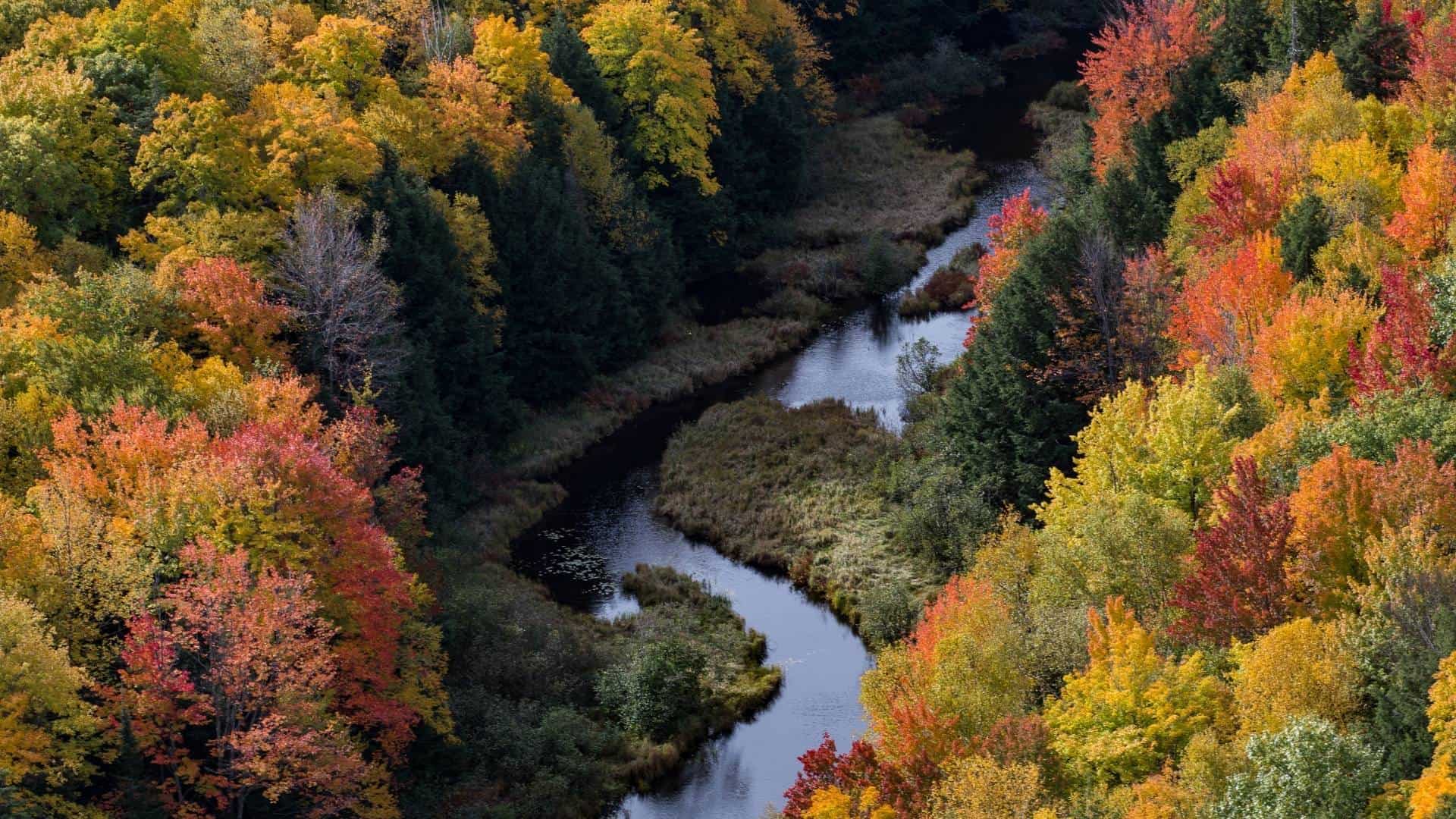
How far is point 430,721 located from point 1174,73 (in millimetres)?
49289

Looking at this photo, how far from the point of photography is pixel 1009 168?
105750mm

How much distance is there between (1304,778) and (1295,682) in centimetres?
426

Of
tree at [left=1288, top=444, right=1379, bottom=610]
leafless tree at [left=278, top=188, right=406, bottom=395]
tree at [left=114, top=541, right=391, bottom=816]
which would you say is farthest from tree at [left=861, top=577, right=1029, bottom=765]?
leafless tree at [left=278, top=188, right=406, bottom=395]

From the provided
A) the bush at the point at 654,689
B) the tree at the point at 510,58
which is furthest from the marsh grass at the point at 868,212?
the bush at the point at 654,689

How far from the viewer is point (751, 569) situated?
63.2 meters

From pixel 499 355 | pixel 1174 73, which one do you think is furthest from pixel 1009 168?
pixel 499 355

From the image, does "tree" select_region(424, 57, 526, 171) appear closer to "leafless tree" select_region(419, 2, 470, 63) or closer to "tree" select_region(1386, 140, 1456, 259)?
"leafless tree" select_region(419, 2, 470, 63)

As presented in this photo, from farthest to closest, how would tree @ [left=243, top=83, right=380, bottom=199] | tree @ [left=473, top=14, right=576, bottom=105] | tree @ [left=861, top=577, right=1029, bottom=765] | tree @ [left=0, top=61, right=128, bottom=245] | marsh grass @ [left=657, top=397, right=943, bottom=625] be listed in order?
tree @ [left=473, top=14, right=576, bottom=105] → marsh grass @ [left=657, top=397, right=943, bottom=625] → tree @ [left=243, top=83, right=380, bottom=199] → tree @ [left=0, top=61, right=128, bottom=245] → tree @ [left=861, top=577, right=1029, bottom=765]

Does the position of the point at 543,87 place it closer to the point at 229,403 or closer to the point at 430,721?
the point at 229,403

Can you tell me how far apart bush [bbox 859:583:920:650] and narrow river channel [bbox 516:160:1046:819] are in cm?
79

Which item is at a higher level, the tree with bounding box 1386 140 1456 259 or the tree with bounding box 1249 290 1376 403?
the tree with bounding box 1386 140 1456 259

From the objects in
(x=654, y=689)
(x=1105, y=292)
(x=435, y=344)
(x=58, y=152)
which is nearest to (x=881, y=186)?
(x=435, y=344)

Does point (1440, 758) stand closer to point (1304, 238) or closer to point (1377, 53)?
point (1304, 238)

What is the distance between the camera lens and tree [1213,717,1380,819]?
103ft
